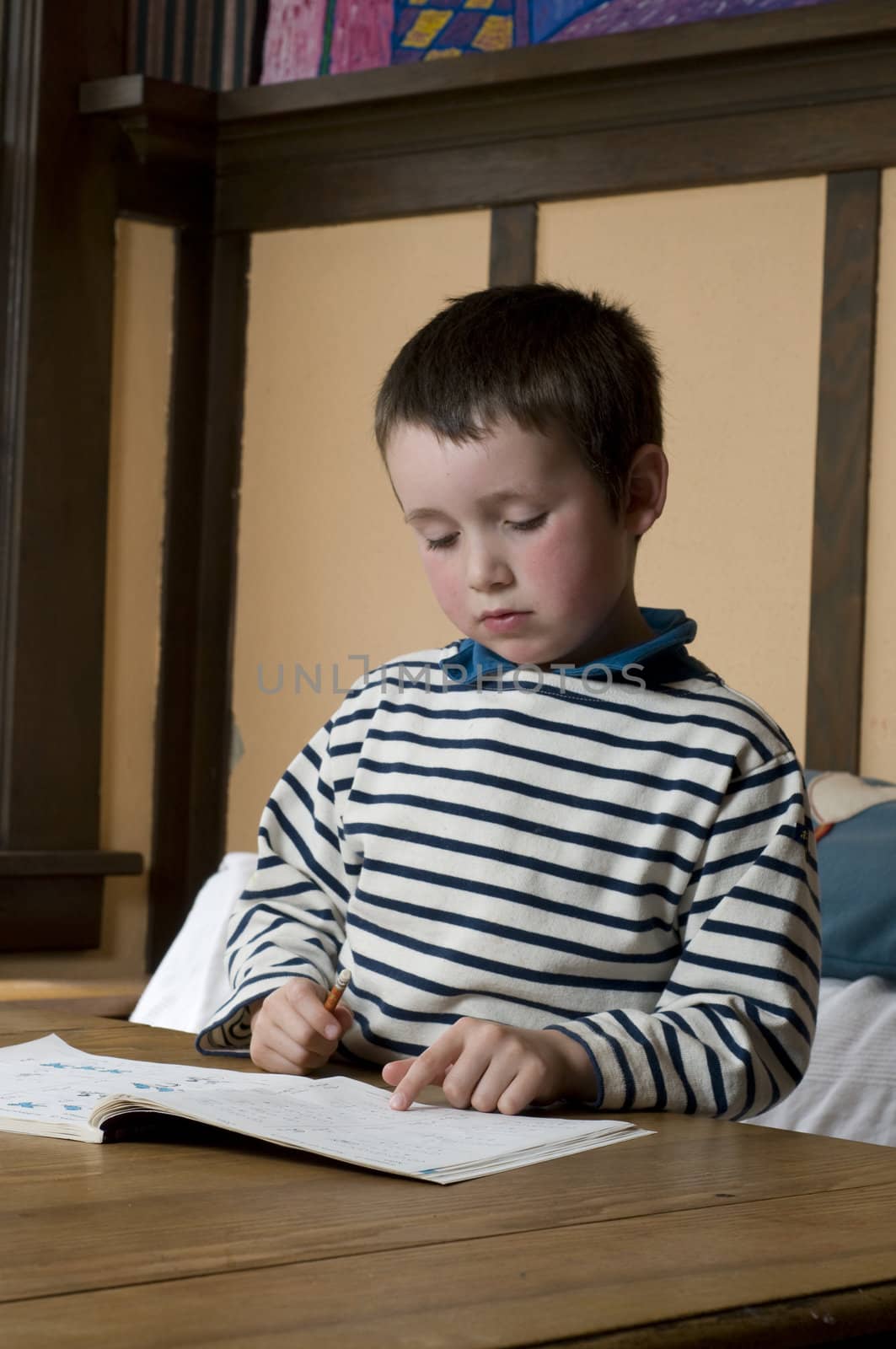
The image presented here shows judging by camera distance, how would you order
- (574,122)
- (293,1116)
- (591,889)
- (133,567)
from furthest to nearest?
1. (133,567)
2. (574,122)
3. (591,889)
4. (293,1116)

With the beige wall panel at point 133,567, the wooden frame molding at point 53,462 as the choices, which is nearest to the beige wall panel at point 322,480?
the beige wall panel at point 133,567

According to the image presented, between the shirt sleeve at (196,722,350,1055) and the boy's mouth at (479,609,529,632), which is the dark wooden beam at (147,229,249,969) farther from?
the boy's mouth at (479,609,529,632)

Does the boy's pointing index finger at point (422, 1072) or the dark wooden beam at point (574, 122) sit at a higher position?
the dark wooden beam at point (574, 122)

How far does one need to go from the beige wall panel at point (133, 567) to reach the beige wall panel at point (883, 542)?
1424 mm

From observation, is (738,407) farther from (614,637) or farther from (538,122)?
(614,637)

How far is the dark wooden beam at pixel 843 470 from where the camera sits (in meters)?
2.51

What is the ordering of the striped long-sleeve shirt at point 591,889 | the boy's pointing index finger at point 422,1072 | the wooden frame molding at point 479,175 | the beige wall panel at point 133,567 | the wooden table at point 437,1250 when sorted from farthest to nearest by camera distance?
the beige wall panel at point 133,567 < the wooden frame molding at point 479,175 < the striped long-sleeve shirt at point 591,889 < the boy's pointing index finger at point 422,1072 < the wooden table at point 437,1250

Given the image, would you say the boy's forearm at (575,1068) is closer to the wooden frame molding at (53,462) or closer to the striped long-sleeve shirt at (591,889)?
the striped long-sleeve shirt at (591,889)

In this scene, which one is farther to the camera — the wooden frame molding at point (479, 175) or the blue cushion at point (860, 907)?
the wooden frame molding at point (479, 175)

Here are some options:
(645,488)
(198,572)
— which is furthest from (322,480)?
(645,488)

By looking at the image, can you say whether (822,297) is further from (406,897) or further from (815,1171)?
(815,1171)

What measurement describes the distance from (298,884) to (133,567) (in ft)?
Result: 6.76

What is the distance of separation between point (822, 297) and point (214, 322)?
1.29 m

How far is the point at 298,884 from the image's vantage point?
1.28 m
